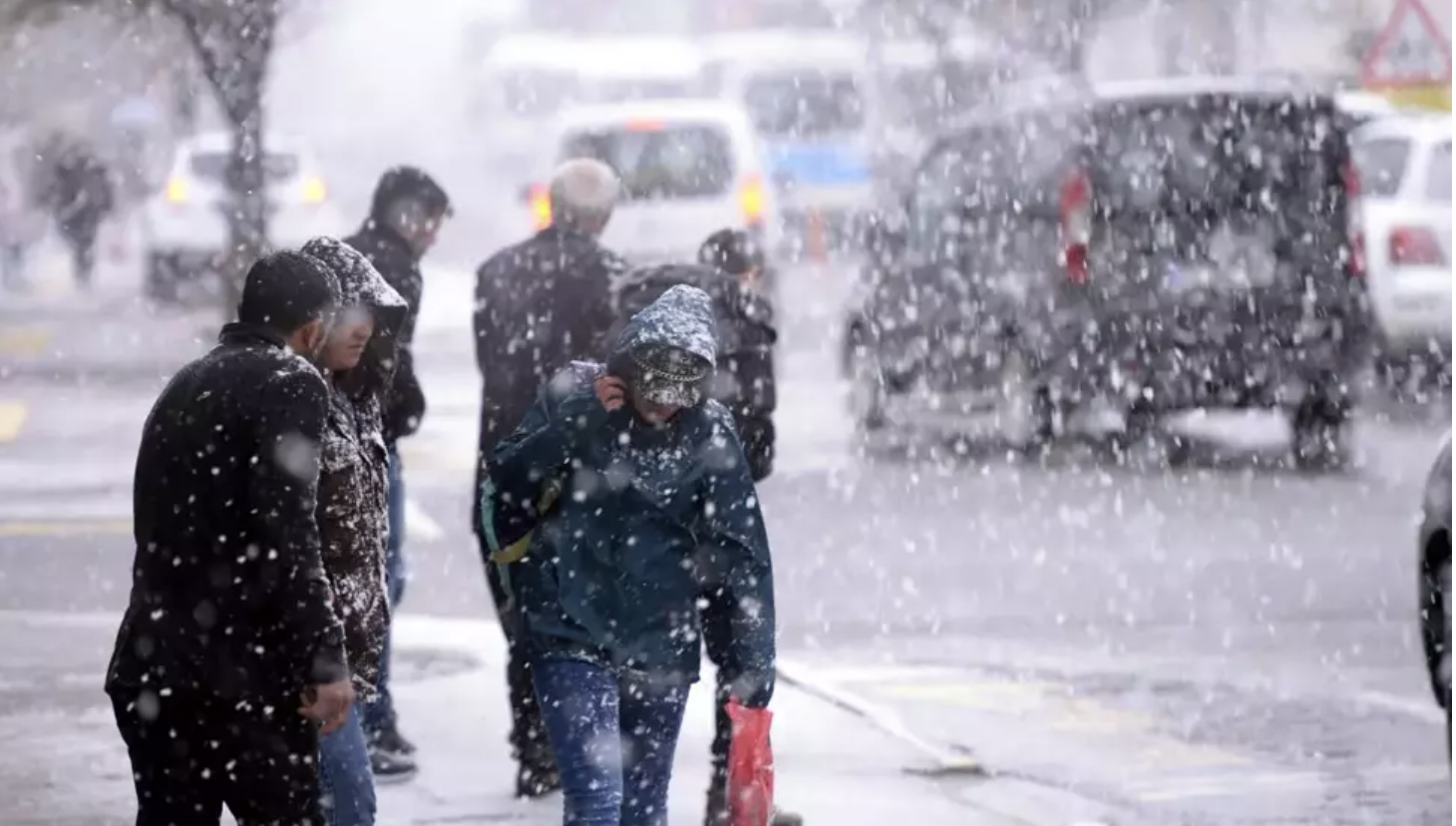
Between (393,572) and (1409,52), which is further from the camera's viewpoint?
(1409,52)

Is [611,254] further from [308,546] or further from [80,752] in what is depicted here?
[308,546]

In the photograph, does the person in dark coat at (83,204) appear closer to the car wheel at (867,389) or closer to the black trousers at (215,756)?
the car wheel at (867,389)

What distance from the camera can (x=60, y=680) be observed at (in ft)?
33.2

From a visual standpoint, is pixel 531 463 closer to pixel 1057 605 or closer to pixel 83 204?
pixel 1057 605

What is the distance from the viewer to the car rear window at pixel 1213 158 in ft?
50.2

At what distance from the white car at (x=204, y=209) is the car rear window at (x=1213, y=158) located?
1547 centimetres

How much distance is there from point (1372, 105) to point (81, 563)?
1356 centimetres

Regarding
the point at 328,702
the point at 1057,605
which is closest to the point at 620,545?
the point at 328,702

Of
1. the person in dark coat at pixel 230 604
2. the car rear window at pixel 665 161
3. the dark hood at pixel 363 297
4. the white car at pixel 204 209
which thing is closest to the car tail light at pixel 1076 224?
the car rear window at pixel 665 161

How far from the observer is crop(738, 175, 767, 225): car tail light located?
23.7m

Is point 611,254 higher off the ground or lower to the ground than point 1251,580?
higher

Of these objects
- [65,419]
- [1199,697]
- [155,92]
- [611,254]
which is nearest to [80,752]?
[611,254]

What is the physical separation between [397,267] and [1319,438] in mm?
8170

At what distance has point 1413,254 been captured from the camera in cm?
1883
